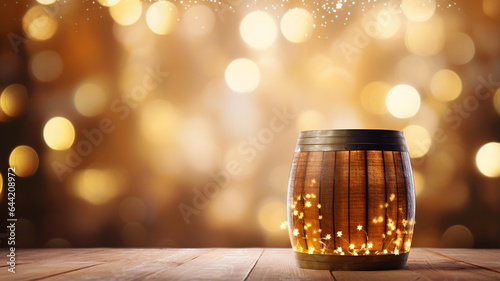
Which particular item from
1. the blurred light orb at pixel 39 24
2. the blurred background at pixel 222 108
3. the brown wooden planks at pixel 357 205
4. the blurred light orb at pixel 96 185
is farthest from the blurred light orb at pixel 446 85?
the blurred light orb at pixel 39 24

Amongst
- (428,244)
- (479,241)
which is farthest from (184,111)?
(479,241)

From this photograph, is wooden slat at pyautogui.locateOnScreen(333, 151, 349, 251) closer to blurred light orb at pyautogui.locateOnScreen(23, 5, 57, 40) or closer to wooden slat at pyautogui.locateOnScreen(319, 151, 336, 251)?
wooden slat at pyautogui.locateOnScreen(319, 151, 336, 251)

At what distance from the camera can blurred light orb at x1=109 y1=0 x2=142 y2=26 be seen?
2461 mm

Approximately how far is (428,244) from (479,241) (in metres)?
0.22

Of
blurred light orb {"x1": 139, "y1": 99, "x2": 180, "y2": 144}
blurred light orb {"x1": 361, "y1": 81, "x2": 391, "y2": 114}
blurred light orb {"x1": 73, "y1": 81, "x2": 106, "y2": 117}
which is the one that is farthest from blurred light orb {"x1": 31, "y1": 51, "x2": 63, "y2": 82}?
blurred light orb {"x1": 361, "y1": 81, "x2": 391, "y2": 114}

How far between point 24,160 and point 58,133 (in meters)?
0.20

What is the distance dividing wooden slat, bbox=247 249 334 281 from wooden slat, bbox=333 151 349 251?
0.36ft

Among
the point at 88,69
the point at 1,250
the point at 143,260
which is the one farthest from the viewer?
the point at 88,69

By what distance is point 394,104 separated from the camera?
2.38m

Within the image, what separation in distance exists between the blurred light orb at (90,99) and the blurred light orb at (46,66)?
0.45ft

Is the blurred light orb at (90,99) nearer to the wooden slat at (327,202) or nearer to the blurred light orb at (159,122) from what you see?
the blurred light orb at (159,122)

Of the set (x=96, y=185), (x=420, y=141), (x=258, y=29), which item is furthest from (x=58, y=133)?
(x=420, y=141)

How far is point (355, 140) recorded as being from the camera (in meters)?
1.69

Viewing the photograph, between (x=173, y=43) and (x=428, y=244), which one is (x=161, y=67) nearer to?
(x=173, y=43)
